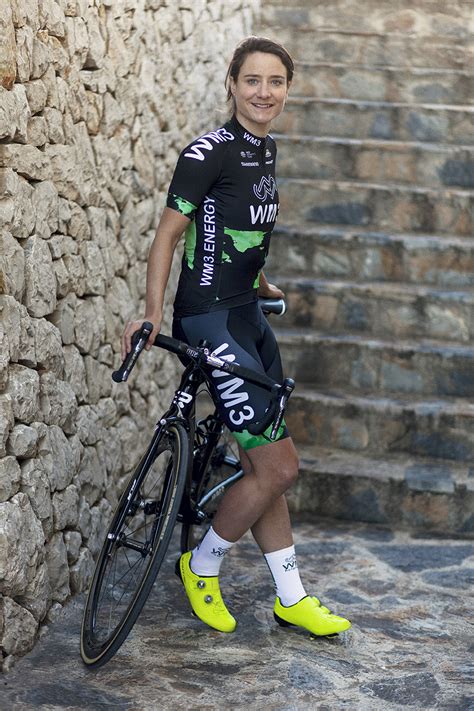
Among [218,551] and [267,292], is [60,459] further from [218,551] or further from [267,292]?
[267,292]

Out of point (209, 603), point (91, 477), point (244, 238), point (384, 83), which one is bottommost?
point (209, 603)

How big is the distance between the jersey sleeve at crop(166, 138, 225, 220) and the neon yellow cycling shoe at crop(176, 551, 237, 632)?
1.23 meters

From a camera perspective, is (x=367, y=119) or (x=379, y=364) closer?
(x=379, y=364)

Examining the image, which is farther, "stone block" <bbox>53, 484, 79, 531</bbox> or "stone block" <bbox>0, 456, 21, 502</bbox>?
"stone block" <bbox>53, 484, 79, 531</bbox>

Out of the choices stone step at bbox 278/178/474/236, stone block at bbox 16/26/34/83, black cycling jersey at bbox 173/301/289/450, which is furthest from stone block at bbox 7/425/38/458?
stone step at bbox 278/178/474/236

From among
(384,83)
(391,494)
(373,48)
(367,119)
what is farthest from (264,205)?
(373,48)

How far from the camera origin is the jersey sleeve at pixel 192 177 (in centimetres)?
331

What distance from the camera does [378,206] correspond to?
242 inches

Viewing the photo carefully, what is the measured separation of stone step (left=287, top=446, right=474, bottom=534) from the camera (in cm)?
475

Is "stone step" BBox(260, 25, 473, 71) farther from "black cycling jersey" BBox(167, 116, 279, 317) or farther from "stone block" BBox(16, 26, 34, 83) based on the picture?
"stone block" BBox(16, 26, 34, 83)

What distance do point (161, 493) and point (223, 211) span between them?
0.92 meters

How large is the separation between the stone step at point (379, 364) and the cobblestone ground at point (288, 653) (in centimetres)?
119

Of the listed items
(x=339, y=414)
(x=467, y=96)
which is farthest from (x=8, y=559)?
(x=467, y=96)

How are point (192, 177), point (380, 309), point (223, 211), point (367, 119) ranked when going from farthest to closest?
point (367, 119)
point (380, 309)
point (223, 211)
point (192, 177)
